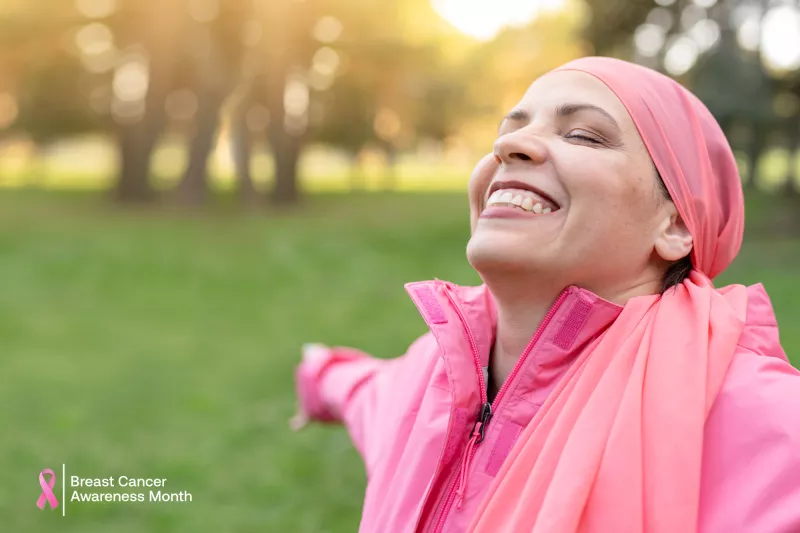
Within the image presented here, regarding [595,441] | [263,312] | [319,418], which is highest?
[595,441]

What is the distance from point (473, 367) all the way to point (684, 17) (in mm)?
14747

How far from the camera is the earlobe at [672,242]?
1912mm

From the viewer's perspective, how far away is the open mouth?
188 cm

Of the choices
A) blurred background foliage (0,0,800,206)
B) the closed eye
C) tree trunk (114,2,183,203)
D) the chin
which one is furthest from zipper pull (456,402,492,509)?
tree trunk (114,2,183,203)

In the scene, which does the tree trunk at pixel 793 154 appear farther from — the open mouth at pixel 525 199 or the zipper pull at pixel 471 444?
the zipper pull at pixel 471 444

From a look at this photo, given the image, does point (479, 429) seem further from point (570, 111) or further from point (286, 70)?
point (286, 70)

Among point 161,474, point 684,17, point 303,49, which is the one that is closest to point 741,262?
point 684,17

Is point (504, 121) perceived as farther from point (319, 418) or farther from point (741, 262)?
point (741, 262)

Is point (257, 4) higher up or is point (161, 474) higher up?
point (257, 4)

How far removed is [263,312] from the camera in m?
9.20

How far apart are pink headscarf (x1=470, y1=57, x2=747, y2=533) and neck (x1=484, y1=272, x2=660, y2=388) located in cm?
9

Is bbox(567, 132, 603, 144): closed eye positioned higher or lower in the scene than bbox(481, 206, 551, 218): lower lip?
higher

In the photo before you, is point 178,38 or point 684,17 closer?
point 684,17

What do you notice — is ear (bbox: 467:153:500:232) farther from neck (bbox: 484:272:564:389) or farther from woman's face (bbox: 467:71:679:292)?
neck (bbox: 484:272:564:389)
